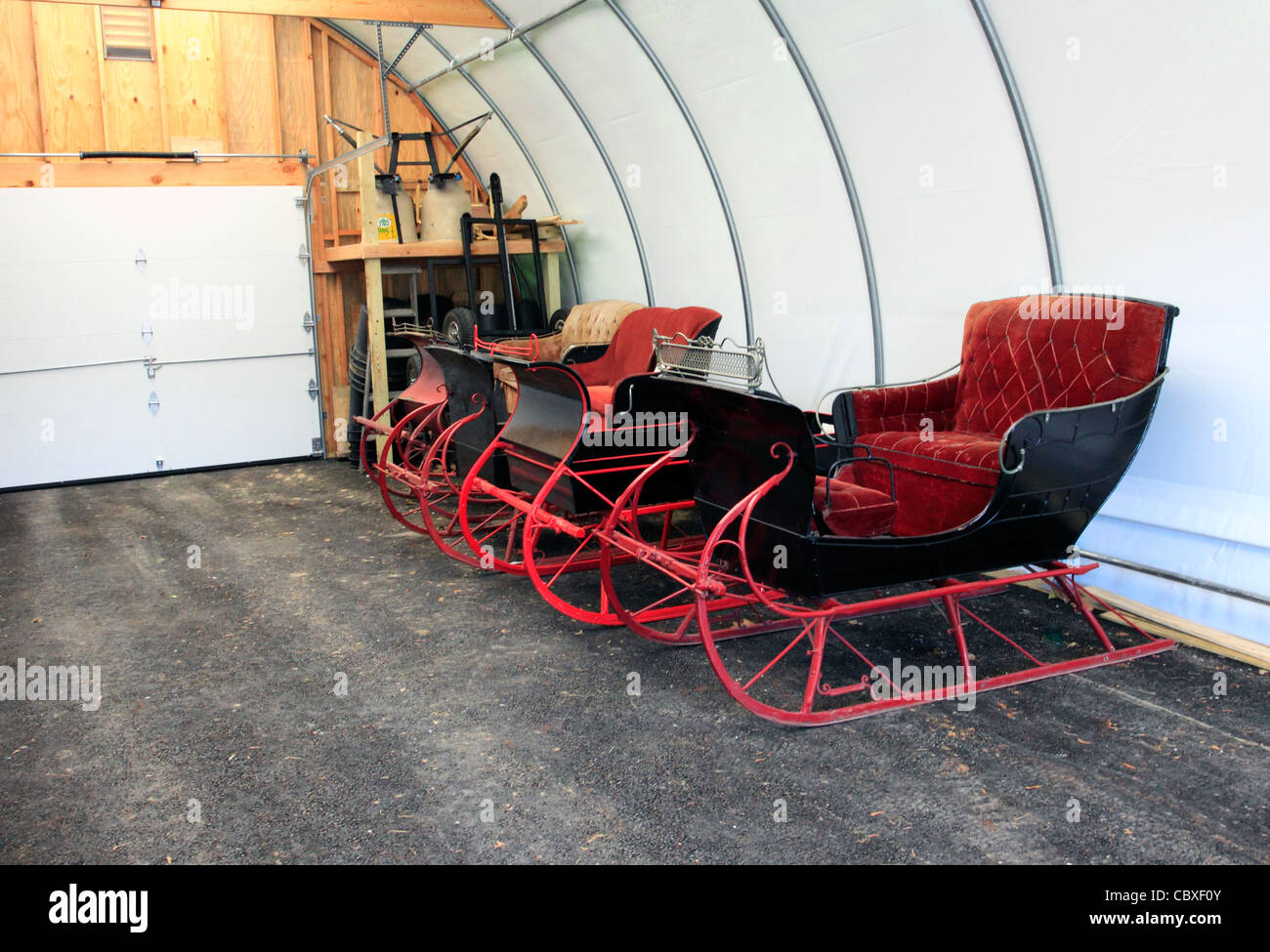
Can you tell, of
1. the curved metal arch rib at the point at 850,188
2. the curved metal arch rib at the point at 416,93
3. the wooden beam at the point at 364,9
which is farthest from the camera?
the curved metal arch rib at the point at 416,93

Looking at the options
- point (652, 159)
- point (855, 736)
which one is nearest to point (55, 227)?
point (652, 159)

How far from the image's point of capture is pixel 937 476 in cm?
425

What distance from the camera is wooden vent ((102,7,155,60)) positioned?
8.74 meters

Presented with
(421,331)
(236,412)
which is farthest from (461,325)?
(236,412)

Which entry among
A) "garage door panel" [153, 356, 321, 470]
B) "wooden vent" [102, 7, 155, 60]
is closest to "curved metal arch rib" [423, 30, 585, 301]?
"wooden vent" [102, 7, 155, 60]

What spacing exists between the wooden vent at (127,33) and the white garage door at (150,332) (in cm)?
115

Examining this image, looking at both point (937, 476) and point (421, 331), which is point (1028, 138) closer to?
point (937, 476)

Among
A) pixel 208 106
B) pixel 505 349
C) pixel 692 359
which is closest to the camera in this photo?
pixel 692 359

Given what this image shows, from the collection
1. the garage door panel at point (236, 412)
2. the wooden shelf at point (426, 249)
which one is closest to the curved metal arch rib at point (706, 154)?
the wooden shelf at point (426, 249)

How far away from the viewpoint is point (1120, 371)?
4.12 metres

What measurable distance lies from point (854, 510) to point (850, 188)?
2553 millimetres

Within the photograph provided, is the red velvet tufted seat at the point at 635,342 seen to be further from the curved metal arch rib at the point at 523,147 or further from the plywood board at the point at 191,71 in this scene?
the plywood board at the point at 191,71

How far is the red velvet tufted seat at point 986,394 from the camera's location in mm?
4086
